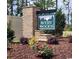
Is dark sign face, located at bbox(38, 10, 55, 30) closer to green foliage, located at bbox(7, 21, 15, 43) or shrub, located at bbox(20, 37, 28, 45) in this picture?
shrub, located at bbox(20, 37, 28, 45)

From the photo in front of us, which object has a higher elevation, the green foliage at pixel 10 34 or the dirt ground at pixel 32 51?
the green foliage at pixel 10 34

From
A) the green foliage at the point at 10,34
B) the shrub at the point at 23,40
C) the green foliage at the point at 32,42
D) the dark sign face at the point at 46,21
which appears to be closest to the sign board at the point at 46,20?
the dark sign face at the point at 46,21

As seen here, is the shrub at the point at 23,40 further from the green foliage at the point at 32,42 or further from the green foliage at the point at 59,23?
the green foliage at the point at 59,23

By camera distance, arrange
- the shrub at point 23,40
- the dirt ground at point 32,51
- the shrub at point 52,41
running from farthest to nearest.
A: the shrub at point 23,40 → the shrub at point 52,41 → the dirt ground at point 32,51

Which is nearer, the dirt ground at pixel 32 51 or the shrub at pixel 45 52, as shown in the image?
the dirt ground at pixel 32 51

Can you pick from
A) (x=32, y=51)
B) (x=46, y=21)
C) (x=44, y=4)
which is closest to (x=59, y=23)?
(x=46, y=21)

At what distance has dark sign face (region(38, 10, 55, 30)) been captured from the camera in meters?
5.31

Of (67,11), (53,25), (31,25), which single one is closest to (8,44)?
(31,25)

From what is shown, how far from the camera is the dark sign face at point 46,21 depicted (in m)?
5.31

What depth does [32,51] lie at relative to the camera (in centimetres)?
537

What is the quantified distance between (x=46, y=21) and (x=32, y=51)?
593 millimetres

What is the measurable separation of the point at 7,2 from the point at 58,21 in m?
0.98

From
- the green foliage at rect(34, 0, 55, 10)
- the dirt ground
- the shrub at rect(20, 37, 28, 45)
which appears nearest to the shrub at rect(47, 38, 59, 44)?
the dirt ground
